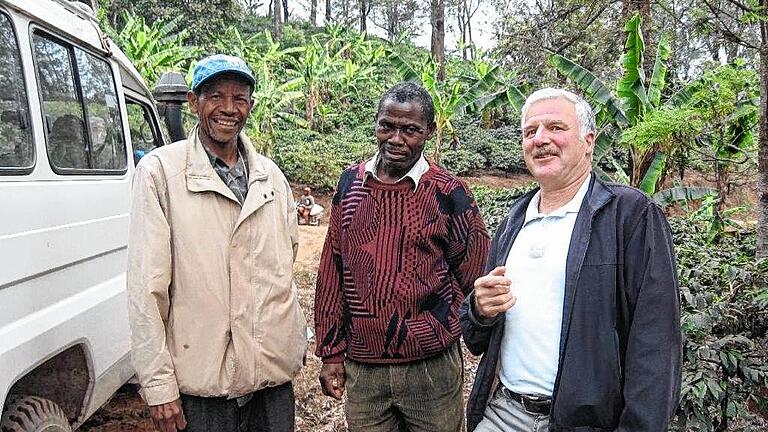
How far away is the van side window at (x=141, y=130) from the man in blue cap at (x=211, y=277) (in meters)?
1.92

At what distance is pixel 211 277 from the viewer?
2.03 m

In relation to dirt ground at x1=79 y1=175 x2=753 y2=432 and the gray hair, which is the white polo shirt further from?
dirt ground at x1=79 y1=175 x2=753 y2=432

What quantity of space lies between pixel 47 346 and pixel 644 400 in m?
2.09

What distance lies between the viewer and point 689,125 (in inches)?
166

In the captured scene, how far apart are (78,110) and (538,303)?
2352mm

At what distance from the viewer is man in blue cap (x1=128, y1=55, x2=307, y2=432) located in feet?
6.41

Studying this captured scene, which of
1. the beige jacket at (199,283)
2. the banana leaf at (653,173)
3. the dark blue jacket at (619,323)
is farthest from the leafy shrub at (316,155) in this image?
the dark blue jacket at (619,323)

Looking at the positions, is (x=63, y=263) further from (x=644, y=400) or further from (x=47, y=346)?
(x=644, y=400)

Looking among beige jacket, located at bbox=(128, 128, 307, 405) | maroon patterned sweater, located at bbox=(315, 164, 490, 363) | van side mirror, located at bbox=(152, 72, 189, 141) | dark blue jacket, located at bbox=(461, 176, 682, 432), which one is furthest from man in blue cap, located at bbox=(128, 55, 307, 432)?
van side mirror, located at bbox=(152, 72, 189, 141)

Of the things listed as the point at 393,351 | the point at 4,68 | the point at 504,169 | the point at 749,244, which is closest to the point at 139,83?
the point at 4,68

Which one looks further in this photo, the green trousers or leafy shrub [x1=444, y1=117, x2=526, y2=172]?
leafy shrub [x1=444, y1=117, x2=526, y2=172]

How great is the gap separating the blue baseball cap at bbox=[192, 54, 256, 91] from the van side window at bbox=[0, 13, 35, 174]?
0.74 metres

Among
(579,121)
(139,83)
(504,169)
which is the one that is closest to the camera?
(579,121)

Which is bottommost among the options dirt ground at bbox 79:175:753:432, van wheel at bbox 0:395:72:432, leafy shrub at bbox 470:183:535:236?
dirt ground at bbox 79:175:753:432
